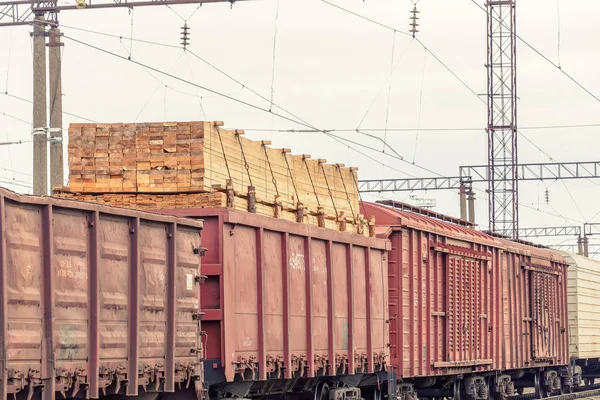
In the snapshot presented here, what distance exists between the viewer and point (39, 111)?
61.7ft

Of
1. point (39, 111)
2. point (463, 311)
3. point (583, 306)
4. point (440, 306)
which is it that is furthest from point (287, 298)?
point (583, 306)

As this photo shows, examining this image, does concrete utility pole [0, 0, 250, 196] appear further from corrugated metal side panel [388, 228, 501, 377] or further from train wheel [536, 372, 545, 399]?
train wheel [536, 372, 545, 399]

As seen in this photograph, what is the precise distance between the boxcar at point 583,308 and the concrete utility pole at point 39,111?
1926 centimetres

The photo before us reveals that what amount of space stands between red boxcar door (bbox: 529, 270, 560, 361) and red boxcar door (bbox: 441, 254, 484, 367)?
15.1 ft

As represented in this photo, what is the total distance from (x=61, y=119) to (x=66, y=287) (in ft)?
28.7

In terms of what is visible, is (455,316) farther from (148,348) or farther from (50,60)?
(148,348)

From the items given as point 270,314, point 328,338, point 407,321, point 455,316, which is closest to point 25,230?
point 270,314

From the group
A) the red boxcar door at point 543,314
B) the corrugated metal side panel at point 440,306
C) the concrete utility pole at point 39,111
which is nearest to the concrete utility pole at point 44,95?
the concrete utility pole at point 39,111

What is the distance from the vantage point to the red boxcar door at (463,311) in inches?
906

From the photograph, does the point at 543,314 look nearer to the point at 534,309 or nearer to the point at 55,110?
the point at 534,309

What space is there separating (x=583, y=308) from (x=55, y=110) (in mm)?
20654

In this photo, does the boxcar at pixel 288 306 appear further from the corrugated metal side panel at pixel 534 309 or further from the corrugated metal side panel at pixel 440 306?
the corrugated metal side panel at pixel 534 309

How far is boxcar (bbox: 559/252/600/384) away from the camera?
112 feet

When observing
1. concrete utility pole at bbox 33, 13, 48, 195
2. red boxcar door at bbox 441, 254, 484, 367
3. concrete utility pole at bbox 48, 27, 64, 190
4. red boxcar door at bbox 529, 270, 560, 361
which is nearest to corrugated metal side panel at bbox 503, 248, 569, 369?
red boxcar door at bbox 529, 270, 560, 361
